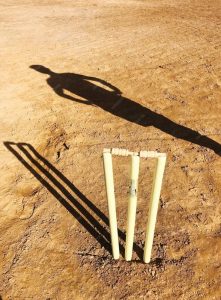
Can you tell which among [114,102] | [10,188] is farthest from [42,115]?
[10,188]

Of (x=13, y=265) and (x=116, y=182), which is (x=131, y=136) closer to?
(x=116, y=182)

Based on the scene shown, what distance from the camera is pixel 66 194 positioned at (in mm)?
4551

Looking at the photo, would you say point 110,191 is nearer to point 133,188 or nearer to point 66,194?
point 133,188

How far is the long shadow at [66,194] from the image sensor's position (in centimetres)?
399

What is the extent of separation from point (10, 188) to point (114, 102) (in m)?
2.91

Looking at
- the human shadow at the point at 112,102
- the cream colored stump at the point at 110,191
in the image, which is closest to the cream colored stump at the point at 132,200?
the cream colored stump at the point at 110,191

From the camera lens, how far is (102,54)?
872cm

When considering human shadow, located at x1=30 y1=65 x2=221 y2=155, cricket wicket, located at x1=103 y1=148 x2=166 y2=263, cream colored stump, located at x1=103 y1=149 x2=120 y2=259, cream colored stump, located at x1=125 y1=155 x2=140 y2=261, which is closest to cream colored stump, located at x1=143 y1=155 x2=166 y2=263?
cricket wicket, located at x1=103 y1=148 x2=166 y2=263

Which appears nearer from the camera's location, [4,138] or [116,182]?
[116,182]

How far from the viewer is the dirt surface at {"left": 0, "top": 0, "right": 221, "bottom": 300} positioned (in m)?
3.60

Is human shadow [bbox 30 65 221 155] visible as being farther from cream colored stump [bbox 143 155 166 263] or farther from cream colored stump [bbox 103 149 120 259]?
cream colored stump [bbox 103 149 120 259]

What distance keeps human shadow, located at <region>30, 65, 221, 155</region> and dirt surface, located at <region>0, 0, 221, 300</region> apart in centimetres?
3

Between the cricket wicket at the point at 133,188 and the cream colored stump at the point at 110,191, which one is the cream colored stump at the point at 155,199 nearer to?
the cricket wicket at the point at 133,188

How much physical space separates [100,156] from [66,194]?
3.15ft
